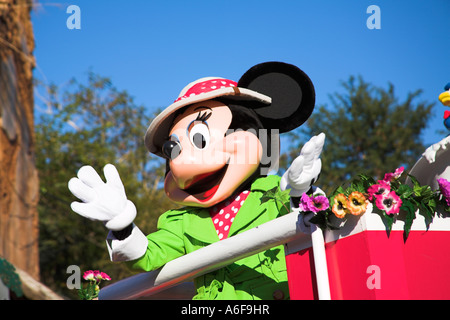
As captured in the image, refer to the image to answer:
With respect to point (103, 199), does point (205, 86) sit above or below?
above

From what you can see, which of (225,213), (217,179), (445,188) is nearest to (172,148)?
(217,179)

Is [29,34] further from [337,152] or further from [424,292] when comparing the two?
[424,292]

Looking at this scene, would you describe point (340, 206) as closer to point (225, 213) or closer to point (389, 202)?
point (389, 202)

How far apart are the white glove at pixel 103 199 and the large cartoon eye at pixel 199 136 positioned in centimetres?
48

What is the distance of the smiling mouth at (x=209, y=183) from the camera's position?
8.87 feet

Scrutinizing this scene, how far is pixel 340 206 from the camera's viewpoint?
1864 millimetres

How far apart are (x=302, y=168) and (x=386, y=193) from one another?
0.31m

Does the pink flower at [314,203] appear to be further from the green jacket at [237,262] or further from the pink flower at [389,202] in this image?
the green jacket at [237,262]

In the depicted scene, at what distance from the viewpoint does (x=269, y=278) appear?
2.46 metres

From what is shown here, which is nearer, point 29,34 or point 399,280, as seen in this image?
point 399,280

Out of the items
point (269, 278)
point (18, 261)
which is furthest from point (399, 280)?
point (18, 261)

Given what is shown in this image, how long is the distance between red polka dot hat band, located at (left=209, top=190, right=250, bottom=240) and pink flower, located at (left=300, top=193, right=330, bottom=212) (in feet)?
2.46

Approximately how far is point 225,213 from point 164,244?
0.31 m

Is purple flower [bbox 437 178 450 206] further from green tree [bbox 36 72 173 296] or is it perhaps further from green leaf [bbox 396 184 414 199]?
green tree [bbox 36 72 173 296]
